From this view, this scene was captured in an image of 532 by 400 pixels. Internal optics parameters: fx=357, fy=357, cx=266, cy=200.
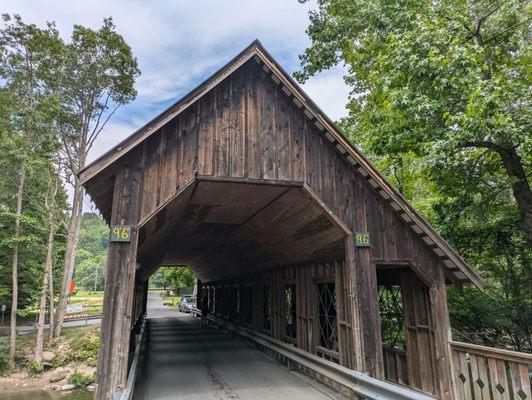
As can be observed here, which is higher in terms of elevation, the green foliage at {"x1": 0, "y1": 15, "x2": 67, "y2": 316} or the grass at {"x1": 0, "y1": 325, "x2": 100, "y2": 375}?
the green foliage at {"x1": 0, "y1": 15, "x2": 67, "y2": 316}

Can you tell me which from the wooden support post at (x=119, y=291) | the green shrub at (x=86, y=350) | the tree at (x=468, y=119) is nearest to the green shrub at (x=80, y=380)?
the green shrub at (x=86, y=350)

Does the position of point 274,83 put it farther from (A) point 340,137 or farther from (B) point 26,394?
(B) point 26,394

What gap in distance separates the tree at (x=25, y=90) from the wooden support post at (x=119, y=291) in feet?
56.3

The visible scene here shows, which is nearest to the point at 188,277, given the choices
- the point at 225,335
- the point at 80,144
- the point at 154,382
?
the point at 80,144

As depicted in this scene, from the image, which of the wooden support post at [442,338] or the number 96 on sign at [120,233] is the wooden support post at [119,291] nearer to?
the number 96 on sign at [120,233]

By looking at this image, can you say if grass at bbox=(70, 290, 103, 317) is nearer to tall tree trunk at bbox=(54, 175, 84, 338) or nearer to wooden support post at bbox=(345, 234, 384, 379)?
tall tree trunk at bbox=(54, 175, 84, 338)

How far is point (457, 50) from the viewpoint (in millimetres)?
8867

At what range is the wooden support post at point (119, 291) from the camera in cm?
627

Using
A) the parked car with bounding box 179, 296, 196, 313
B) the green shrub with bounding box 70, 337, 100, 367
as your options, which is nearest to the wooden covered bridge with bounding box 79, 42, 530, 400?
the green shrub with bounding box 70, 337, 100, 367

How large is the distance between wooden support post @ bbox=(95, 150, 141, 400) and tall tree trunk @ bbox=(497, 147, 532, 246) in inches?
389

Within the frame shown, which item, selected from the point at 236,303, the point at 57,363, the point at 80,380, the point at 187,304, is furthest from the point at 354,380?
the point at 187,304

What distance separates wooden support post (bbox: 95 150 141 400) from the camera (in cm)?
627

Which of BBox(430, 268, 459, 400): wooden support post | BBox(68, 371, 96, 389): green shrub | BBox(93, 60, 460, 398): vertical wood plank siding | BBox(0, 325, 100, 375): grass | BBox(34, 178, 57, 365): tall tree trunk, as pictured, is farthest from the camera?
BBox(0, 325, 100, 375): grass

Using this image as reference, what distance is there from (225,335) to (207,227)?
8.48 metres
